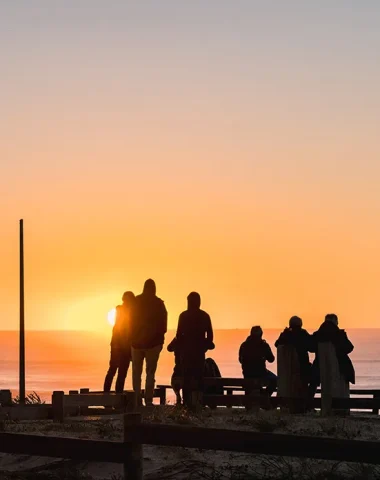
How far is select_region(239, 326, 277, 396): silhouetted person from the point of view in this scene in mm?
22375

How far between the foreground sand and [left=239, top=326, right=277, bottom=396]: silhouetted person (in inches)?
189

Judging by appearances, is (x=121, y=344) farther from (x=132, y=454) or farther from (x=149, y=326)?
(x=132, y=454)

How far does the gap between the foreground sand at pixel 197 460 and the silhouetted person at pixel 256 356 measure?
481 cm

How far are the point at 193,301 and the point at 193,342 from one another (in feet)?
2.35

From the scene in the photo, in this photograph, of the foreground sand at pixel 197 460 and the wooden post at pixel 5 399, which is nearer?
the foreground sand at pixel 197 460

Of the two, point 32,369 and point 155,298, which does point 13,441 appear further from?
point 32,369

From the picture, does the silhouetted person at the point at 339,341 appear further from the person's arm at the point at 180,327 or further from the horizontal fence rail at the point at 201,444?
the horizontal fence rail at the point at 201,444

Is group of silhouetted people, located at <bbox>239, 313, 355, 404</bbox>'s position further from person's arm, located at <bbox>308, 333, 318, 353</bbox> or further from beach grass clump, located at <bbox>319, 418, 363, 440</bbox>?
beach grass clump, located at <bbox>319, 418, 363, 440</bbox>

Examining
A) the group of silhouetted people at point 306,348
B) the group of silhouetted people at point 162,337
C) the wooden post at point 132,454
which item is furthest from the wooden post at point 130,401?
the wooden post at point 132,454

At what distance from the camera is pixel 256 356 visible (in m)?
22.5

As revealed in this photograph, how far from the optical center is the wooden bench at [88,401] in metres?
17.0

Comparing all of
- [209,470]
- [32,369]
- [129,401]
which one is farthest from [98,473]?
[32,369]

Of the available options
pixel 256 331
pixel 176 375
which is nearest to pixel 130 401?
pixel 176 375

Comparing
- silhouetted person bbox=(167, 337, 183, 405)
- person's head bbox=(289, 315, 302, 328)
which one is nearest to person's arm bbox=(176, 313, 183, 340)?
silhouetted person bbox=(167, 337, 183, 405)
